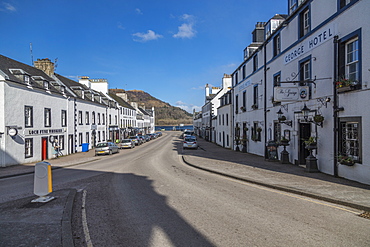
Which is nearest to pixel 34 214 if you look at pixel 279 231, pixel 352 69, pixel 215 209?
pixel 215 209

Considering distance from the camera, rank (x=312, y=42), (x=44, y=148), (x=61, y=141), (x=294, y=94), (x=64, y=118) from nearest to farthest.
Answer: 1. (x=294, y=94)
2. (x=312, y=42)
3. (x=44, y=148)
4. (x=61, y=141)
5. (x=64, y=118)

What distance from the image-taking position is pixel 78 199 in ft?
28.1

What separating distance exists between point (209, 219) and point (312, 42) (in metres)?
11.2

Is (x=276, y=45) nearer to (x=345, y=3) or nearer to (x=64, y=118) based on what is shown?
(x=345, y=3)

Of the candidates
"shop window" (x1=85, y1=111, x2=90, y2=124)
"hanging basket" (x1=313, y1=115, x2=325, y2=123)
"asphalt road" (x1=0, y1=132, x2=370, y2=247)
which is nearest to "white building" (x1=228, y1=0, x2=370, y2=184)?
"hanging basket" (x1=313, y1=115, x2=325, y2=123)

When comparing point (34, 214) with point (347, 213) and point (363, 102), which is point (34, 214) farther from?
point (363, 102)

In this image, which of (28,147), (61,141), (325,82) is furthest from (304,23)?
(61,141)

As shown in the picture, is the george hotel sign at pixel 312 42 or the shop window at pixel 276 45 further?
the shop window at pixel 276 45

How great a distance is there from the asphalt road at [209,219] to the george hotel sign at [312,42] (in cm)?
770

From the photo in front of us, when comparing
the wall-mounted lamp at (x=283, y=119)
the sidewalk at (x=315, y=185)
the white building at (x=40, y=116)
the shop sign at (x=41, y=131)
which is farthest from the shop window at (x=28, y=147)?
the wall-mounted lamp at (x=283, y=119)

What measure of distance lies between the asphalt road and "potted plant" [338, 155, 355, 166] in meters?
3.40

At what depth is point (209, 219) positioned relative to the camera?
6.32 m

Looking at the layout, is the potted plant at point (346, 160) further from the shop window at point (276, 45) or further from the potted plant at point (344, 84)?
the shop window at point (276, 45)

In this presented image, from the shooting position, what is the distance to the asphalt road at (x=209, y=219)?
5.12 m
